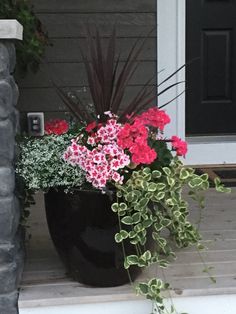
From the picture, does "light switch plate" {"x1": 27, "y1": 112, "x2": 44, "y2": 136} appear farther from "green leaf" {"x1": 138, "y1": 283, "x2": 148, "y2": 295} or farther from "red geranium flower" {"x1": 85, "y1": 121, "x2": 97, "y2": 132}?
"green leaf" {"x1": 138, "y1": 283, "x2": 148, "y2": 295}

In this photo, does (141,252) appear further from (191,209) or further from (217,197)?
(217,197)

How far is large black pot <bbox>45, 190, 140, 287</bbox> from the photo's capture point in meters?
1.89

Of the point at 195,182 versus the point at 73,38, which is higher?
the point at 73,38

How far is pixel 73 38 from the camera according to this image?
362 cm

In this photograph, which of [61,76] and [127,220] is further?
[61,76]

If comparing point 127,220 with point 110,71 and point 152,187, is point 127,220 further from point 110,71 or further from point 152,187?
point 110,71

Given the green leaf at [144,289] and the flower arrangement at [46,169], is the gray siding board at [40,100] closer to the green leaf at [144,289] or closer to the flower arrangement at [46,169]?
the flower arrangement at [46,169]

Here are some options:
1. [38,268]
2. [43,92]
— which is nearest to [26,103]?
[43,92]

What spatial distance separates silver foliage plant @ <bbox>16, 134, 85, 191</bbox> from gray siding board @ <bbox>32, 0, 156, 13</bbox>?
1829 mm

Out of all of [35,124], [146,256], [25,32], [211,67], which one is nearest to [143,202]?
[146,256]

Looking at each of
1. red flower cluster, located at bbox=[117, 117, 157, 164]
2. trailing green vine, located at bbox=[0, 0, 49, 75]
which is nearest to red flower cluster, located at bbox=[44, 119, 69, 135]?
red flower cluster, located at bbox=[117, 117, 157, 164]

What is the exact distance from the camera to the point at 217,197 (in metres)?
3.18

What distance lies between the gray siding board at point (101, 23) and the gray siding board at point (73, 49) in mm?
33

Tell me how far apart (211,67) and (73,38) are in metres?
1.01
